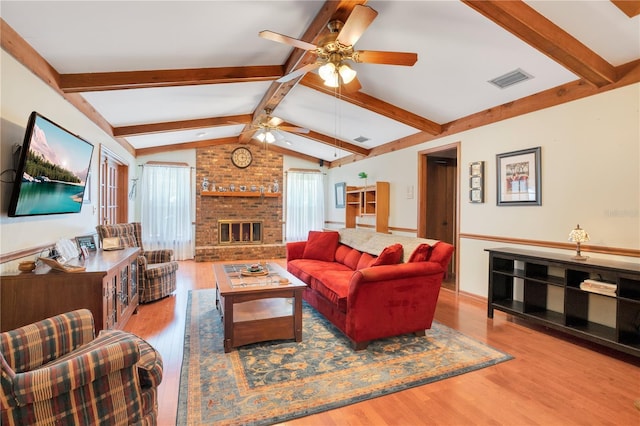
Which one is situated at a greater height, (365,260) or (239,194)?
(239,194)

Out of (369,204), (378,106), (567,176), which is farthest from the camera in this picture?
(369,204)

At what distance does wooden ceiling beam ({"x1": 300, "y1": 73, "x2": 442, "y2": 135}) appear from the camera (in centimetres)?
407

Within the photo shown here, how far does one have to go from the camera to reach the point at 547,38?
240cm

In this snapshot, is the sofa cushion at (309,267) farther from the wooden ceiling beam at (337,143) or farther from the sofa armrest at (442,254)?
the wooden ceiling beam at (337,143)

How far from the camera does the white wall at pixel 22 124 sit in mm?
2143

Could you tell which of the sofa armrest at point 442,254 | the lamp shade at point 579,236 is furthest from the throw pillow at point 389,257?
the lamp shade at point 579,236

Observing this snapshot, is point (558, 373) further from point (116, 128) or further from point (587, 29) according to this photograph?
point (116, 128)

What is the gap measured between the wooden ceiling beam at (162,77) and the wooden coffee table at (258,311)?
6.90 ft

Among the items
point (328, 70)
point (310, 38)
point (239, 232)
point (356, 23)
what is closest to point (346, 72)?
point (328, 70)

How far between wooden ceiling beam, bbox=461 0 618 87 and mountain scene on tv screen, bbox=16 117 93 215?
10.6ft

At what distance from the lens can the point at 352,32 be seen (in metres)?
2.27

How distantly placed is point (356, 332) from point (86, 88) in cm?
338

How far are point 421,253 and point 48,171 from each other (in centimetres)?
322

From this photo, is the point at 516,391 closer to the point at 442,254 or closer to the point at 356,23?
the point at 442,254
